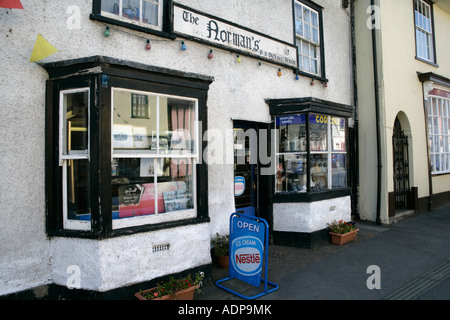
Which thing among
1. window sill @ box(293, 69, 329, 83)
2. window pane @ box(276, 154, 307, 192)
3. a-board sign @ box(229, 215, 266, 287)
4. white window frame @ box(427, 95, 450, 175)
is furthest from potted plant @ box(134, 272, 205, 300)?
white window frame @ box(427, 95, 450, 175)

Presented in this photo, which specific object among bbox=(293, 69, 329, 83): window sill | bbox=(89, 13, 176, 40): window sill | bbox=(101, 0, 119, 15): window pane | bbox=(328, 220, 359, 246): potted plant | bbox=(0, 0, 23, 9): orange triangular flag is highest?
bbox=(101, 0, 119, 15): window pane

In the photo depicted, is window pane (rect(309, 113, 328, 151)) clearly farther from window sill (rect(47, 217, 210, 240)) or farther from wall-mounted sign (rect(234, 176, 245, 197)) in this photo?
window sill (rect(47, 217, 210, 240))

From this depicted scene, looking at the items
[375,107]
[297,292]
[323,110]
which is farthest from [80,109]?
[375,107]

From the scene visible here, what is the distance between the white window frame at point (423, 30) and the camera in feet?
33.2

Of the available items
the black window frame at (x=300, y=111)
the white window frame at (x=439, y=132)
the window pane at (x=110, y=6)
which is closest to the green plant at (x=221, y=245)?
the black window frame at (x=300, y=111)

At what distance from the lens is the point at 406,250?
6152 mm

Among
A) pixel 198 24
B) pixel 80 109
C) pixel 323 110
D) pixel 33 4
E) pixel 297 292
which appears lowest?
pixel 297 292

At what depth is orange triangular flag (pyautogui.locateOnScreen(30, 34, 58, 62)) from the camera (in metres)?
3.75

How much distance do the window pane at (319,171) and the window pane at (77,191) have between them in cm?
441

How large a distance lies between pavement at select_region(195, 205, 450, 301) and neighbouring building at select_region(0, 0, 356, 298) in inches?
22.6

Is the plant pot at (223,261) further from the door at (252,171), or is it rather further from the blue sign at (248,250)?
the door at (252,171)

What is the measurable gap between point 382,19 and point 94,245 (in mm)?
8914

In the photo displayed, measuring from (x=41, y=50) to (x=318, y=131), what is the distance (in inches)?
204

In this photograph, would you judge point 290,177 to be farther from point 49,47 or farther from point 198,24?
point 49,47
